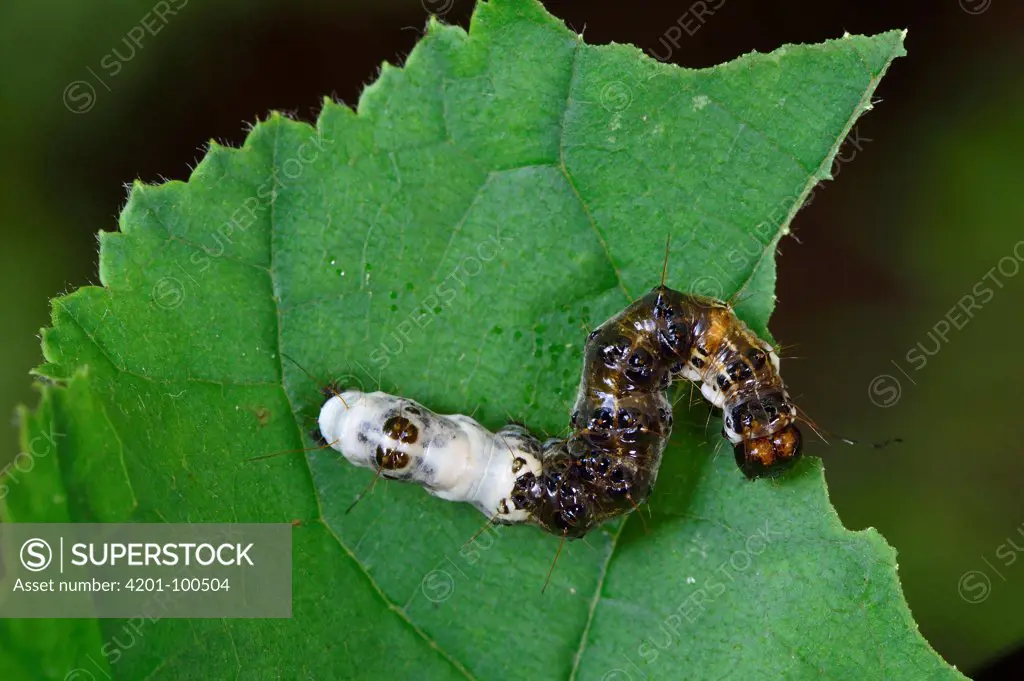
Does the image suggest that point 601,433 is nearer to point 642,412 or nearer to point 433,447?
point 642,412

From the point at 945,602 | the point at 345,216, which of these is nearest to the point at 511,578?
the point at 345,216

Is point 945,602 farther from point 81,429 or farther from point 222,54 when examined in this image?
point 222,54

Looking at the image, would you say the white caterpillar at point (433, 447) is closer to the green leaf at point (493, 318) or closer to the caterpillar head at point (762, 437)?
the green leaf at point (493, 318)

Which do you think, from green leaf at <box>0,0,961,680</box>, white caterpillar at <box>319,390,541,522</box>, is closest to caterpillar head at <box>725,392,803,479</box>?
green leaf at <box>0,0,961,680</box>

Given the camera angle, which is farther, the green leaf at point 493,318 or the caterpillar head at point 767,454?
the caterpillar head at point 767,454

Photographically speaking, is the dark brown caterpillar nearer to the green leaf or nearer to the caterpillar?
the caterpillar

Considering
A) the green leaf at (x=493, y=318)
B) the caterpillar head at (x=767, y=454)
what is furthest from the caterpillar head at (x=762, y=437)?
the green leaf at (x=493, y=318)

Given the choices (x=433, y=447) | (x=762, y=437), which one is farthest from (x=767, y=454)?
(x=433, y=447)
